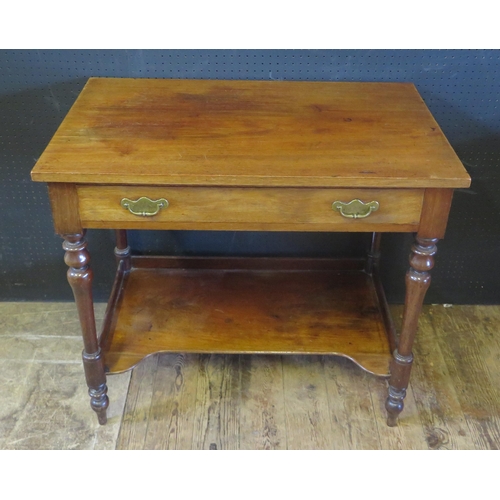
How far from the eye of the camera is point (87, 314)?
67.0 inches

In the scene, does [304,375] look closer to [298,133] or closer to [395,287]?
[395,287]

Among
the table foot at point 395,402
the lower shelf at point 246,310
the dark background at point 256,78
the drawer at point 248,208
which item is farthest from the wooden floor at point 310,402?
the drawer at point 248,208

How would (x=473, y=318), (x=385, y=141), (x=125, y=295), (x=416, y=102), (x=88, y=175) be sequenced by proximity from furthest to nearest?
(x=473, y=318)
(x=125, y=295)
(x=416, y=102)
(x=385, y=141)
(x=88, y=175)

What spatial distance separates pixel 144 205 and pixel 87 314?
0.40m

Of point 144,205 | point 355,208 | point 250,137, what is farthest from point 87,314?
point 355,208

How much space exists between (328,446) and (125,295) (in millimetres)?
837

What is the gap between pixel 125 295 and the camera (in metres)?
2.08

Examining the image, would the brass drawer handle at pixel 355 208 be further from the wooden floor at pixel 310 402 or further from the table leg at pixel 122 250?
the table leg at pixel 122 250

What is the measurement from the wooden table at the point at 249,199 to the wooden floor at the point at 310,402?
123 millimetres

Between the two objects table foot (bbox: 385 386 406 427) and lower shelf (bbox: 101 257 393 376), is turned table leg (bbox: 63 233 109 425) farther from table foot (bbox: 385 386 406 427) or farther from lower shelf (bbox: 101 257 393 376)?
table foot (bbox: 385 386 406 427)

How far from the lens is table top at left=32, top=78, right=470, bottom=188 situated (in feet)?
4.76

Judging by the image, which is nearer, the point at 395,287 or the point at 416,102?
the point at 416,102

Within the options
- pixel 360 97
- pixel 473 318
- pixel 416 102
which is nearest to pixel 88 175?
pixel 360 97
